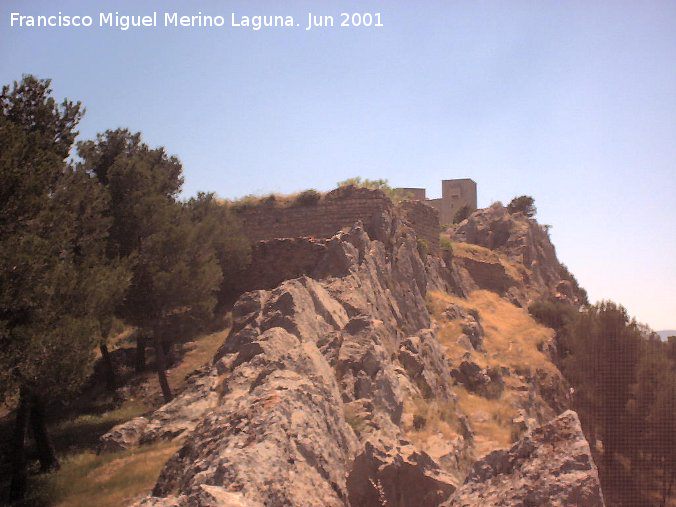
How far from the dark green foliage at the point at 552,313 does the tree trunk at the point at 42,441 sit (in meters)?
29.9

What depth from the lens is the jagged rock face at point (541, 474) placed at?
5.29 m

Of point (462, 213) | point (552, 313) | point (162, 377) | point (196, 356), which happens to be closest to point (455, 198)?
point (462, 213)

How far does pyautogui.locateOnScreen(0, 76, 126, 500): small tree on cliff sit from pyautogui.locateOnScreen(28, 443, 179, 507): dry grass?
3.33ft

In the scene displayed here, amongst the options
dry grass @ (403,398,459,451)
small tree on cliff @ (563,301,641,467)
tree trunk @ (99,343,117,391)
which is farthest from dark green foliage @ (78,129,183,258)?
small tree on cliff @ (563,301,641,467)

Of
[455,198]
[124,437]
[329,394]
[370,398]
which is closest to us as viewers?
[329,394]

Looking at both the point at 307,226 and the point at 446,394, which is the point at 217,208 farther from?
the point at 446,394

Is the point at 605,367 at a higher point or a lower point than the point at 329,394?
lower

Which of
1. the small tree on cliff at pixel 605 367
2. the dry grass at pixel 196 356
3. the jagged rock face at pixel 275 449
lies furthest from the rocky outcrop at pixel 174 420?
the small tree on cliff at pixel 605 367

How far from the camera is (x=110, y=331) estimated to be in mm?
19281

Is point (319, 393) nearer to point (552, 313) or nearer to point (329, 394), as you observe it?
point (329, 394)

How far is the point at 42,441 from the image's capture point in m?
16.6

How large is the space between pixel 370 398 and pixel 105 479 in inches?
240

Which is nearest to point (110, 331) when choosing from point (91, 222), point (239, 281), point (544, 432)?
point (91, 222)

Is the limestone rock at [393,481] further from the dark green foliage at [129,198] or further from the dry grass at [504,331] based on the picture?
the dry grass at [504,331]
